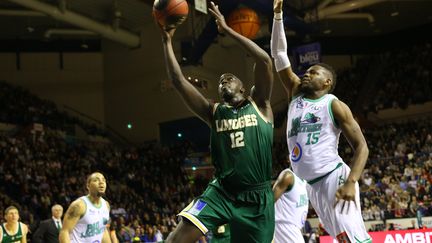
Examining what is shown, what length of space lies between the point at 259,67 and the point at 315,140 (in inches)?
32.4

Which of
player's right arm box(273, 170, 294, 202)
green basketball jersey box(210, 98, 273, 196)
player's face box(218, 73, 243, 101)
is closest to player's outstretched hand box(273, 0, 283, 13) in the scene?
player's face box(218, 73, 243, 101)

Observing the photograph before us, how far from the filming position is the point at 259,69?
472cm

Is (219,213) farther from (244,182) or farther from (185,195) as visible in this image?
(185,195)

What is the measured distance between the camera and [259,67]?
15.5 feet

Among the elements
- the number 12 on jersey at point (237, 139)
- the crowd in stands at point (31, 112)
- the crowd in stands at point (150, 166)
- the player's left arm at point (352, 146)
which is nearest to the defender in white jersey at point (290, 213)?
the player's left arm at point (352, 146)

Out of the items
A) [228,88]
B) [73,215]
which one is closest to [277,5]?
[228,88]

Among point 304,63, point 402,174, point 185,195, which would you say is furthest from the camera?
point 185,195

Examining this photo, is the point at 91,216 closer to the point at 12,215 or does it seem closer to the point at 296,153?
the point at 12,215

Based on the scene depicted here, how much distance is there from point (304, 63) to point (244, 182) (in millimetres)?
16981

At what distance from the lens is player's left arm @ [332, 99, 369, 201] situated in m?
4.43

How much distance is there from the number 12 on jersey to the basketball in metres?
1.00

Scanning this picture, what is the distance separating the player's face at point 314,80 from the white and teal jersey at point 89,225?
332 centimetres

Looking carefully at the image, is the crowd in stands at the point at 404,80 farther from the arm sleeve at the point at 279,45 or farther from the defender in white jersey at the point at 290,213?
the arm sleeve at the point at 279,45

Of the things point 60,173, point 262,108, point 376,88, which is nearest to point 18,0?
point 60,173
